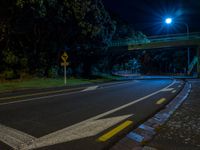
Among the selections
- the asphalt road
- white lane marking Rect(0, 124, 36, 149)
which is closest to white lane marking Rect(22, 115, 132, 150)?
the asphalt road

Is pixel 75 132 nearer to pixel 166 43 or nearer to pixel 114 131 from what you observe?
pixel 114 131

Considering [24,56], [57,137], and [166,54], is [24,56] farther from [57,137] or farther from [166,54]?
[166,54]

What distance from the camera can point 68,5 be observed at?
80.3ft

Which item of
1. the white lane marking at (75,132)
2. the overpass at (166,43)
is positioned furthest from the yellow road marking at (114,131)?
the overpass at (166,43)

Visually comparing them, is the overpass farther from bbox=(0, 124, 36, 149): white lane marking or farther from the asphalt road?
bbox=(0, 124, 36, 149): white lane marking

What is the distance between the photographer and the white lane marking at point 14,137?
4.24 metres

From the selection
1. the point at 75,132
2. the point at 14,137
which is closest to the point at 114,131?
the point at 75,132

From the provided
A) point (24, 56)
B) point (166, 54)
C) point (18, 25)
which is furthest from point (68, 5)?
point (166, 54)

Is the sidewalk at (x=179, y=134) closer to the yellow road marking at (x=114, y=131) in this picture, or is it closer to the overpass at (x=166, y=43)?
the yellow road marking at (x=114, y=131)

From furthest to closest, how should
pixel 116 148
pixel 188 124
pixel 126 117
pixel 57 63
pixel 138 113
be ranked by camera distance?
pixel 57 63, pixel 138 113, pixel 126 117, pixel 188 124, pixel 116 148

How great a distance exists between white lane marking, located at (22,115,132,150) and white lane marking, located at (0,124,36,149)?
186mm

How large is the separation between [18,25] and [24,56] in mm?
4444

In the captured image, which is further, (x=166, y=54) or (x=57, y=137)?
(x=166, y=54)

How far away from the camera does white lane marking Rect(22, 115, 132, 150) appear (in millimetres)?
4273
